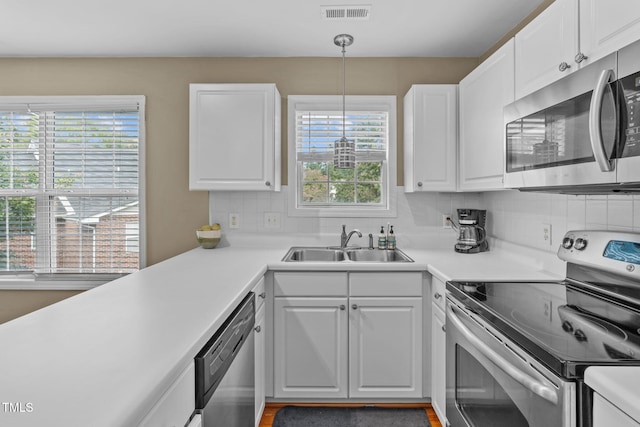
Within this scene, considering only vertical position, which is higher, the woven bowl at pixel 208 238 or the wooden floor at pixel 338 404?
the woven bowl at pixel 208 238

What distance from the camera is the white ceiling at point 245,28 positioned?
6.98 ft

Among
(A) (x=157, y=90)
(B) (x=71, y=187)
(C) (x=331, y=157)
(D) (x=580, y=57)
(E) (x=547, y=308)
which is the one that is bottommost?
(E) (x=547, y=308)

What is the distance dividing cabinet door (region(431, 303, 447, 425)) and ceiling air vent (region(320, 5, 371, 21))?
1732 millimetres

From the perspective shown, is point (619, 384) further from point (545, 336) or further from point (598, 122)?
point (598, 122)

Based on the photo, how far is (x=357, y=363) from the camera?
7.07ft

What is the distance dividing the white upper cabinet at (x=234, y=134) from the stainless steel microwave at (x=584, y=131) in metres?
1.49

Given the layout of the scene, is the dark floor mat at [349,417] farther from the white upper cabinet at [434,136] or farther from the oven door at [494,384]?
the white upper cabinet at [434,136]

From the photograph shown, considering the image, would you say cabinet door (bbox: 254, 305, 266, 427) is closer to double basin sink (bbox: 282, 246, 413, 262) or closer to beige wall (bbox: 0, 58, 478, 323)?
double basin sink (bbox: 282, 246, 413, 262)

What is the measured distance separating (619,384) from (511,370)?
360 mm

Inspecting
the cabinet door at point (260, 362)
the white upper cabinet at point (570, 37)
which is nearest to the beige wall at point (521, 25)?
the white upper cabinet at point (570, 37)

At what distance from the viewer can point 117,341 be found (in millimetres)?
946

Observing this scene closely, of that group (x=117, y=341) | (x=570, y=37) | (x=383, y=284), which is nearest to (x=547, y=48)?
(x=570, y=37)

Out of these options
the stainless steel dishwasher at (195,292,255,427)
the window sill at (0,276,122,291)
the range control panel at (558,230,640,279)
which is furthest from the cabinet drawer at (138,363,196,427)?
the window sill at (0,276,122,291)

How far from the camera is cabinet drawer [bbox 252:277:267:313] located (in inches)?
74.9
